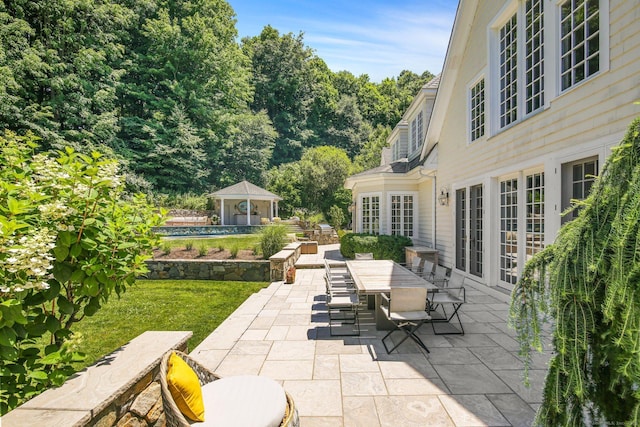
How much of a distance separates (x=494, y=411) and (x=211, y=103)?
34.7m

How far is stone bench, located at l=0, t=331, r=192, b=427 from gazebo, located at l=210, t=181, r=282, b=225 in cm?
2450

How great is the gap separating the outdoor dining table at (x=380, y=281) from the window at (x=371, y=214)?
6.15m

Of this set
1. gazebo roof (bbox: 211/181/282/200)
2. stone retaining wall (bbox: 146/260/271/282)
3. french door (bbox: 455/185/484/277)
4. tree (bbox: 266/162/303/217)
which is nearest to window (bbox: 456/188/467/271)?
french door (bbox: 455/185/484/277)

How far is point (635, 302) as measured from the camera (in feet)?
4.22

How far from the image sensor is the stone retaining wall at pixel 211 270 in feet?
30.9

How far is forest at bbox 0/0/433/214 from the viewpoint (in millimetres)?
21188

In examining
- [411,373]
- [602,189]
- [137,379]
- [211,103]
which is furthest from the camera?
[211,103]

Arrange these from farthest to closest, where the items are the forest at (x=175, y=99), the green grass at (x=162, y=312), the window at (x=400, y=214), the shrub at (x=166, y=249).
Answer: the forest at (x=175, y=99), the window at (x=400, y=214), the shrub at (x=166, y=249), the green grass at (x=162, y=312)

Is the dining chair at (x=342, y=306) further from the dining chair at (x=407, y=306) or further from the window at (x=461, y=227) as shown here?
the window at (x=461, y=227)

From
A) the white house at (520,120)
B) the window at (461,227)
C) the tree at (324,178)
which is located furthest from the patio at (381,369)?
the tree at (324,178)

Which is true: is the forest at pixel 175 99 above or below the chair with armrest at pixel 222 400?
above

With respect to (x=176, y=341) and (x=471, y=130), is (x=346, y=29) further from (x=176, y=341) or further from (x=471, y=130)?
(x=176, y=341)

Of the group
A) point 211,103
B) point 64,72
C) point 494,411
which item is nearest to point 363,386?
point 494,411

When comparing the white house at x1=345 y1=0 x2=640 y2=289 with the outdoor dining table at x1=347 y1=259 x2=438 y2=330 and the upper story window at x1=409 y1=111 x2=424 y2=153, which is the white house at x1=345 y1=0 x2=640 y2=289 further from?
the outdoor dining table at x1=347 y1=259 x2=438 y2=330
